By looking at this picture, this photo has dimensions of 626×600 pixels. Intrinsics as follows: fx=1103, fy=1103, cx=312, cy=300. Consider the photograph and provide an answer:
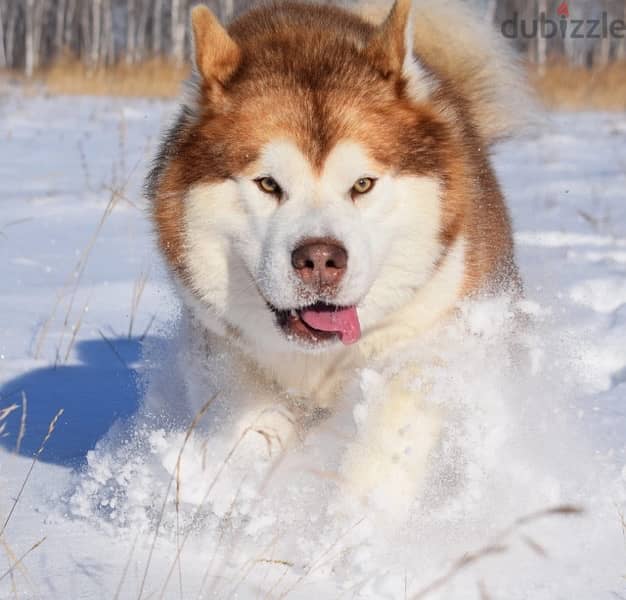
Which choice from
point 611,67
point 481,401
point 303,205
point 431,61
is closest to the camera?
point 303,205

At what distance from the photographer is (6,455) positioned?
3016 millimetres

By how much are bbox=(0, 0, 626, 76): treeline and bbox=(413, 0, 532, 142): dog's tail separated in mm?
21158

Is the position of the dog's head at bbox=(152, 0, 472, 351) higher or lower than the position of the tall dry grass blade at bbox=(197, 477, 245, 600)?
higher

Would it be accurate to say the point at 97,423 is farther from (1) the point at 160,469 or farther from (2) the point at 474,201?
(2) the point at 474,201

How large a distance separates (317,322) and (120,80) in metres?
15.9

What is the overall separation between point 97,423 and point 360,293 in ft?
4.12

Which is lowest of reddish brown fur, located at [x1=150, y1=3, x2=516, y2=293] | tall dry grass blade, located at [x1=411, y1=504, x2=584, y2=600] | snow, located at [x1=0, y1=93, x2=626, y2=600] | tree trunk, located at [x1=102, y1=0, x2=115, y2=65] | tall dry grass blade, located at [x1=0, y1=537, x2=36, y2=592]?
tree trunk, located at [x1=102, y1=0, x2=115, y2=65]

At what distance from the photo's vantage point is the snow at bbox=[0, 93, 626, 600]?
230 cm

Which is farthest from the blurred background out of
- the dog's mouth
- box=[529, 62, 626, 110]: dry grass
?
the dog's mouth

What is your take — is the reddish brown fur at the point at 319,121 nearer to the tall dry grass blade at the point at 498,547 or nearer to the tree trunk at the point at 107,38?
the tall dry grass blade at the point at 498,547

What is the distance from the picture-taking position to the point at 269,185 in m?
2.67

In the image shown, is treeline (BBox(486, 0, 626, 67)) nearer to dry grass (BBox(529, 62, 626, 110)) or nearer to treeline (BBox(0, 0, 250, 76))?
treeline (BBox(0, 0, 250, 76))

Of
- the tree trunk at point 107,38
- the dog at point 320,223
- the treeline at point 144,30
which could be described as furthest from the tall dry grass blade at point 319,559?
the tree trunk at point 107,38

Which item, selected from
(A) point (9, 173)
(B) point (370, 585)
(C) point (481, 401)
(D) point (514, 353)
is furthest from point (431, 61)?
(A) point (9, 173)
